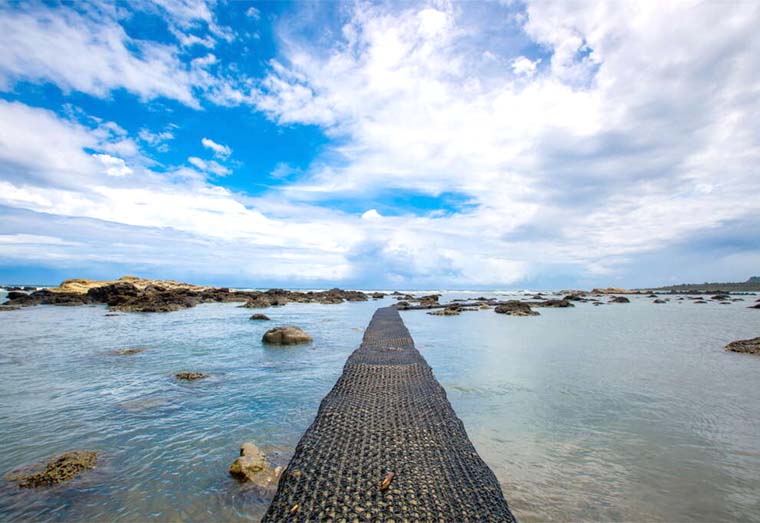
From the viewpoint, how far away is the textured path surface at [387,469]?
257 cm

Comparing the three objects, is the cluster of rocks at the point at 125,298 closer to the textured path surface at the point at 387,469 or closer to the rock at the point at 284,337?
the rock at the point at 284,337

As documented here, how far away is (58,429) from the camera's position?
488cm

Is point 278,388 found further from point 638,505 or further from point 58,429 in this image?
point 638,505

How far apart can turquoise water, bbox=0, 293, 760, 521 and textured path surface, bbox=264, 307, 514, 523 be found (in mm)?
632

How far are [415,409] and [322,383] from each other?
11.3ft

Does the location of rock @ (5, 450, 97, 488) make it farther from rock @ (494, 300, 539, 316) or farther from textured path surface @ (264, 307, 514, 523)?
rock @ (494, 300, 539, 316)

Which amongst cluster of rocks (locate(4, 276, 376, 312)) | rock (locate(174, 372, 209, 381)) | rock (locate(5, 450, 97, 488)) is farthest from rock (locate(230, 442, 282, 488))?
cluster of rocks (locate(4, 276, 376, 312))

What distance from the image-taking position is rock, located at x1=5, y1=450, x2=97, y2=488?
3545 millimetres

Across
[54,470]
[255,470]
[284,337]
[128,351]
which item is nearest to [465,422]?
[255,470]

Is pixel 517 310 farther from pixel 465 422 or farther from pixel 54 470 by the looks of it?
pixel 54 470

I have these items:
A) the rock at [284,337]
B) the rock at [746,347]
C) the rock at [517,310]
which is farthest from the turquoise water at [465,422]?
the rock at [517,310]

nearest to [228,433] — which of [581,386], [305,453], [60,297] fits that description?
[305,453]

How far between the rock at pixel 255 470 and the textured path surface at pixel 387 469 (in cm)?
53

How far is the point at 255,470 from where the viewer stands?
376 centimetres
